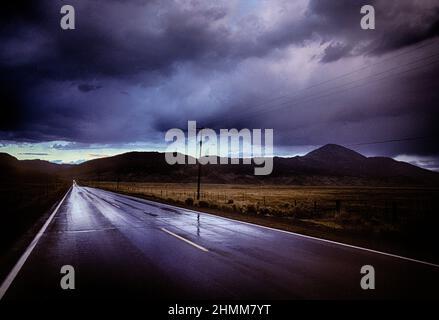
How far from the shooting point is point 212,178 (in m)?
189

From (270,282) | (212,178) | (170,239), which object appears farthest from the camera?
(212,178)

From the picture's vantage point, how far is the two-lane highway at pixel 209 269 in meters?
5.23

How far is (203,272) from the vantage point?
20.8 ft

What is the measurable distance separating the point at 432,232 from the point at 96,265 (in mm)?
11863

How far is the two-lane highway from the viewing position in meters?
5.23

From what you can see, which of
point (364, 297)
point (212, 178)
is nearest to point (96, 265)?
point (364, 297)

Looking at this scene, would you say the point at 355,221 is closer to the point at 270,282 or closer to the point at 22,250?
the point at 270,282

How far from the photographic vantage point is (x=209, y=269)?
655 cm
